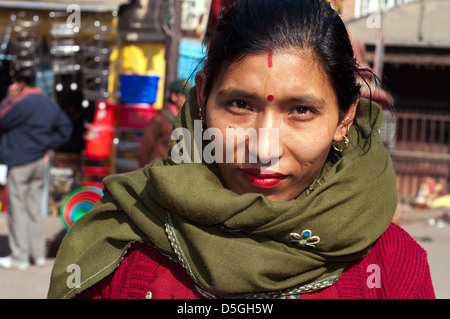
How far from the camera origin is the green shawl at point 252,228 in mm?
1444

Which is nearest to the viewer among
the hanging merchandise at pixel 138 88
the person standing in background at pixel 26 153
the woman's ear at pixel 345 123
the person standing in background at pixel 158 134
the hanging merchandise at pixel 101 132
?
the woman's ear at pixel 345 123

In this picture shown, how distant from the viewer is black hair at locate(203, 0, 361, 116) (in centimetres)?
146

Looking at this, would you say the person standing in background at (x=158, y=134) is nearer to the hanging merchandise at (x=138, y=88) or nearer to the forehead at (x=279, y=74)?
Answer: the hanging merchandise at (x=138, y=88)

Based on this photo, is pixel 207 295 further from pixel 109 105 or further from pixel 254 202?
pixel 109 105

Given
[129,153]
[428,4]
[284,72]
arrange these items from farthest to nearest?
[428,4], [129,153], [284,72]

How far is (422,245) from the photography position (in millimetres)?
7754

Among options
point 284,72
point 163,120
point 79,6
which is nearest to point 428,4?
point 79,6

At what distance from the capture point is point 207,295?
150 centimetres

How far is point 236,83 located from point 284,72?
0.11 m

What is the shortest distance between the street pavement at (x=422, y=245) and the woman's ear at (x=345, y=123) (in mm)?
4178

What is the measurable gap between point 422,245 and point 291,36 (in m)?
6.78

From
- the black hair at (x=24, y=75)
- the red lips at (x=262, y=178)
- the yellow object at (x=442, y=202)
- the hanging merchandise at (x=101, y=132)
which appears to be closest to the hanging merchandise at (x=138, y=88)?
the hanging merchandise at (x=101, y=132)

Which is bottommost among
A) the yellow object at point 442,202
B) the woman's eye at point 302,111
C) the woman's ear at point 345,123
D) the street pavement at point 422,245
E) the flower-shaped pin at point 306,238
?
the yellow object at point 442,202

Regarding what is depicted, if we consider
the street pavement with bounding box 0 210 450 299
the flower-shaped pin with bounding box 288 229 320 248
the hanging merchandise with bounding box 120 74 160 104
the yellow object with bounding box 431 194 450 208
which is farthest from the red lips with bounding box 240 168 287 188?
the yellow object with bounding box 431 194 450 208
